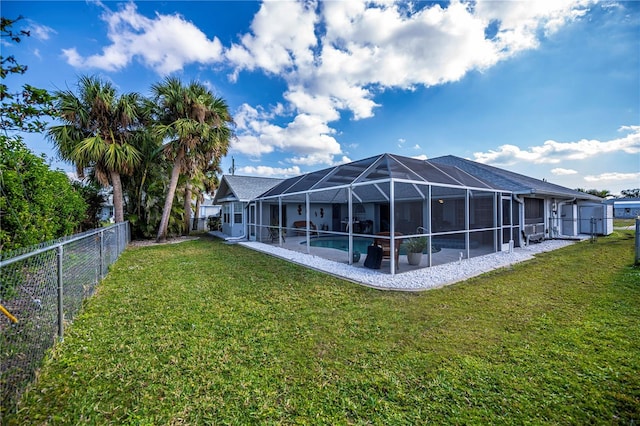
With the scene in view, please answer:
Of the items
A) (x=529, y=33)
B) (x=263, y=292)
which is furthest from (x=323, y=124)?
(x=263, y=292)

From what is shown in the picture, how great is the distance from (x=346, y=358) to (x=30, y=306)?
13.0 feet

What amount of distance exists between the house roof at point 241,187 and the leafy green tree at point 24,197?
11.3 m

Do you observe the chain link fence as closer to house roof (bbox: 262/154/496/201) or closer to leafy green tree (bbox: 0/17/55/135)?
leafy green tree (bbox: 0/17/55/135)

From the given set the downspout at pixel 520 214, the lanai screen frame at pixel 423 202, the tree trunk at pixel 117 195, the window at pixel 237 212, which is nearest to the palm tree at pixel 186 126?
the tree trunk at pixel 117 195

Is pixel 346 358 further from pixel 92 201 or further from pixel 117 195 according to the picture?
pixel 92 201

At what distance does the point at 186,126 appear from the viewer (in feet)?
41.5

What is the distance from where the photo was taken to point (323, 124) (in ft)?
61.6

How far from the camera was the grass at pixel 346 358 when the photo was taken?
2.18 meters

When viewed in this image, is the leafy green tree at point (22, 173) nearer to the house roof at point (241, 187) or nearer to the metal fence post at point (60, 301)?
the metal fence post at point (60, 301)

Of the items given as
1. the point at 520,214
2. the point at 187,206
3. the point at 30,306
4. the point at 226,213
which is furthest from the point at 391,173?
the point at 187,206

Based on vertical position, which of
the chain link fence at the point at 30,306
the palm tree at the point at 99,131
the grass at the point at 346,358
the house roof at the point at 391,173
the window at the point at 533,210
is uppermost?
the palm tree at the point at 99,131

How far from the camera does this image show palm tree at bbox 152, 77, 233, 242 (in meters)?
13.0

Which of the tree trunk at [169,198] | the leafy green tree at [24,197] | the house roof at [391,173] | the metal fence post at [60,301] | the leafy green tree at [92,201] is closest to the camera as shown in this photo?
the metal fence post at [60,301]

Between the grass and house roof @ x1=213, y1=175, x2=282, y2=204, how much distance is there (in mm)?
11199
